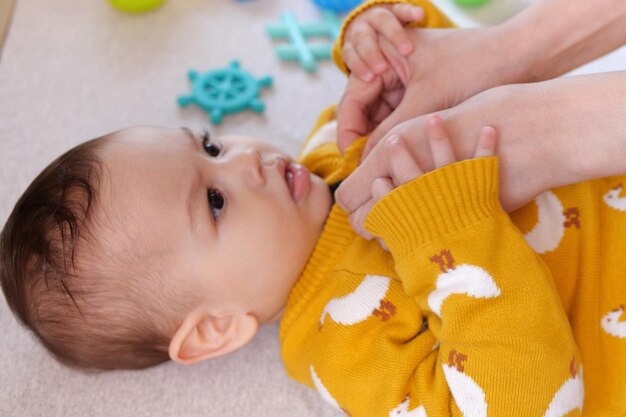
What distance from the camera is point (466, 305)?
77 centimetres

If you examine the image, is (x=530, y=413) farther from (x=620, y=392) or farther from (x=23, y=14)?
(x=23, y=14)

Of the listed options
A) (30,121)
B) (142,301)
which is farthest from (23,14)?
(142,301)

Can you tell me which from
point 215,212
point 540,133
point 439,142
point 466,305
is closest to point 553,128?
point 540,133

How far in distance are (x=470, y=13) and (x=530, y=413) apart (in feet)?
3.46

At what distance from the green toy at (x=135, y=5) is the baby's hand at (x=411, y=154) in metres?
0.99

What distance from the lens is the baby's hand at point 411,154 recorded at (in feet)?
2.53

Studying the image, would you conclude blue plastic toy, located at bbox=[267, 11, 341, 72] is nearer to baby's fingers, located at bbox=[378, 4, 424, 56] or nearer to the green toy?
the green toy

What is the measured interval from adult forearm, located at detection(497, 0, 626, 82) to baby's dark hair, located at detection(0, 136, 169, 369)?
63 centimetres

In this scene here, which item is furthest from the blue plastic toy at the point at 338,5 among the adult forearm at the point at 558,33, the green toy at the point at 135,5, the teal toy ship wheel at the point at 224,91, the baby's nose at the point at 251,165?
the baby's nose at the point at 251,165

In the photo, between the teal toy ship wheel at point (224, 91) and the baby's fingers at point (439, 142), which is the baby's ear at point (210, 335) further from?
the teal toy ship wheel at point (224, 91)

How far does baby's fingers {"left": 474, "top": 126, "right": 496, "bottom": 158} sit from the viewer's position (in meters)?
0.77

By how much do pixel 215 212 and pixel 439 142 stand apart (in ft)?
1.08

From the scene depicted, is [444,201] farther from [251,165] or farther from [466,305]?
[251,165]

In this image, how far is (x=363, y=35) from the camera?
1046 millimetres
